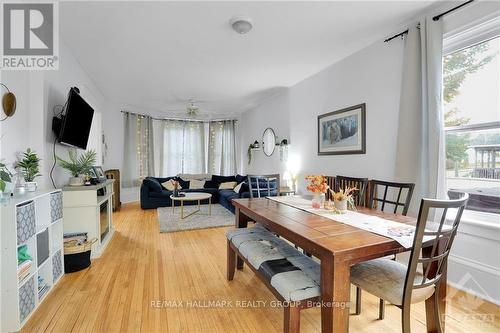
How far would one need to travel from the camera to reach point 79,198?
275 centimetres

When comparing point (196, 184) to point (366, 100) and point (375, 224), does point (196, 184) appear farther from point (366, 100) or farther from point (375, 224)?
point (375, 224)

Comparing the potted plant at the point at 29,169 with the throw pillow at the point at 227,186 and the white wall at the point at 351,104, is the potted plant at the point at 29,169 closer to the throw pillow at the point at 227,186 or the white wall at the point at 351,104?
the white wall at the point at 351,104

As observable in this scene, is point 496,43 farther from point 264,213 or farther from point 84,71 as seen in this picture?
point 84,71

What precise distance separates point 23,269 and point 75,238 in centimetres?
104

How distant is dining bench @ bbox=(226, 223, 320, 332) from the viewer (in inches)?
53.4

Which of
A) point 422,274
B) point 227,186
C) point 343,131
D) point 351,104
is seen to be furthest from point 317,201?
point 227,186

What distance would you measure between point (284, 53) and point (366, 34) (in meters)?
0.98

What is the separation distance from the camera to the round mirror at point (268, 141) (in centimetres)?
554

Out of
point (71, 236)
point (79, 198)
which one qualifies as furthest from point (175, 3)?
point (71, 236)

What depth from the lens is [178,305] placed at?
→ 193 centimetres

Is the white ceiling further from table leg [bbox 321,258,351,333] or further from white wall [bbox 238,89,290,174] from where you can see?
table leg [bbox 321,258,351,333]

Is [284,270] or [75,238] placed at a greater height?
[284,270]

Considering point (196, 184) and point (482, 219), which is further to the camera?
point (196, 184)

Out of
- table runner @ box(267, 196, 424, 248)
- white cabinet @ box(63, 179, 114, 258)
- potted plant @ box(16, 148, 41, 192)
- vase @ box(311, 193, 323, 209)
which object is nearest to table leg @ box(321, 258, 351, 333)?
table runner @ box(267, 196, 424, 248)
